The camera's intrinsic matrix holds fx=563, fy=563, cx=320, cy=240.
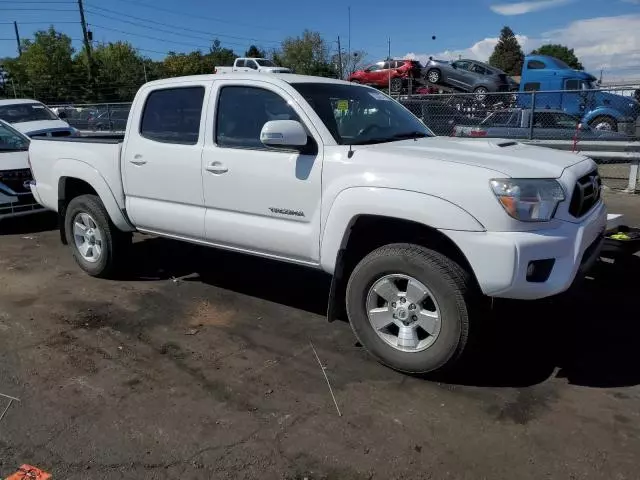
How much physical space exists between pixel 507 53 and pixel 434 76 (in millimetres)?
81906

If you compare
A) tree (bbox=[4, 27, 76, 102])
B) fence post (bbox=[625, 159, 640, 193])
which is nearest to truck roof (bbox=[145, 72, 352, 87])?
fence post (bbox=[625, 159, 640, 193])

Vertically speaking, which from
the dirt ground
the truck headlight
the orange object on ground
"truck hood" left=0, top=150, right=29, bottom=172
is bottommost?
the dirt ground

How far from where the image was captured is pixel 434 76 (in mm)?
22781

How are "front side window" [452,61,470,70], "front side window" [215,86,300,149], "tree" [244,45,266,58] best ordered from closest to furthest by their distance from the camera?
"front side window" [215,86,300,149] → "front side window" [452,61,470,70] → "tree" [244,45,266,58]

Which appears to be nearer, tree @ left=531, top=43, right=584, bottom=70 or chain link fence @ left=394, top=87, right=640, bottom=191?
chain link fence @ left=394, top=87, right=640, bottom=191

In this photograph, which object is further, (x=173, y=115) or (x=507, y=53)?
(x=507, y=53)

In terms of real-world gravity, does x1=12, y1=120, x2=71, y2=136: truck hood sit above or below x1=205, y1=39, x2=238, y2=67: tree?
below

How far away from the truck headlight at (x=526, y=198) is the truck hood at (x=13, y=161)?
7.36 metres

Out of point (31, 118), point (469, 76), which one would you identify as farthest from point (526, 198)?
point (469, 76)

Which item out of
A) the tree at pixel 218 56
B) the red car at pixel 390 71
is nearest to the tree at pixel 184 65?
the tree at pixel 218 56

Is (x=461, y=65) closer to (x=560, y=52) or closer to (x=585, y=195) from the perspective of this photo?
(x=585, y=195)

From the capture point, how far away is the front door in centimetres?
403

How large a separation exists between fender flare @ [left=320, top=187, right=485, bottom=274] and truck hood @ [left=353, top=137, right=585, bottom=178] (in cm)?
24

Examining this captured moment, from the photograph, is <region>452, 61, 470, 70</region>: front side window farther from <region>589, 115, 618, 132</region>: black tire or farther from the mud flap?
the mud flap
